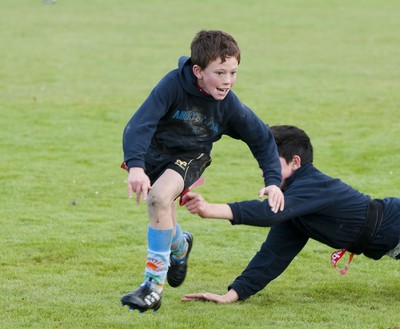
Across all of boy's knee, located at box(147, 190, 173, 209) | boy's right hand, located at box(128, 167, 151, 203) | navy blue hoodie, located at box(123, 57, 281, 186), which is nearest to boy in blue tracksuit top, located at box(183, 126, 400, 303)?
navy blue hoodie, located at box(123, 57, 281, 186)

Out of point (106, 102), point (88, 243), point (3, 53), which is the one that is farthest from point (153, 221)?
point (3, 53)

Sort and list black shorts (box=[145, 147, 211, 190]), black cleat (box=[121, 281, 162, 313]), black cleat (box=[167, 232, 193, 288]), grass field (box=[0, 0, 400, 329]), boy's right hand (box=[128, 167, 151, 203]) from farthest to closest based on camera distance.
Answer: black cleat (box=[167, 232, 193, 288]) < grass field (box=[0, 0, 400, 329]) < black shorts (box=[145, 147, 211, 190]) < black cleat (box=[121, 281, 162, 313]) < boy's right hand (box=[128, 167, 151, 203])

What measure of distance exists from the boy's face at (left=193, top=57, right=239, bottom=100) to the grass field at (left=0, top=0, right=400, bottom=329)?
1722 millimetres

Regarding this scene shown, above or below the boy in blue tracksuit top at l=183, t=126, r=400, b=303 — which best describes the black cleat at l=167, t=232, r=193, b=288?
below

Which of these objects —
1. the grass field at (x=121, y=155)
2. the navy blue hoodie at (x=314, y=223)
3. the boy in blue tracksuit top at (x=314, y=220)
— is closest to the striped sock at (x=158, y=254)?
the grass field at (x=121, y=155)

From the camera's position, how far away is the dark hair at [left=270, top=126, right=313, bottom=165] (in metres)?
7.62

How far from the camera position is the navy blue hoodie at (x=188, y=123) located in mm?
6641

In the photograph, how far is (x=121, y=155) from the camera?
15406mm

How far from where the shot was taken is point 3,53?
26.8m

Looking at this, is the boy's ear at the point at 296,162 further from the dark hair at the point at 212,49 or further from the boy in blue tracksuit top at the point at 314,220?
the dark hair at the point at 212,49

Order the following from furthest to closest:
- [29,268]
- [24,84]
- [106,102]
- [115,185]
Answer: [24,84] → [106,102] → [115,185] → [29,268]

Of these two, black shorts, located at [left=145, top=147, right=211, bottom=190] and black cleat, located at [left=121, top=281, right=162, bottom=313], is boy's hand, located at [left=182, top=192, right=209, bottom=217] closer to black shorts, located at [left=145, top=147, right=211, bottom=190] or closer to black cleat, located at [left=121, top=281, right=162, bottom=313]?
black shorts, located at [left=145, top=147, right=211, bottom=190]

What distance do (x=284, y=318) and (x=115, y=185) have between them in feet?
21.0

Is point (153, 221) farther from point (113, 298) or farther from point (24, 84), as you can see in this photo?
point (24, 84)
